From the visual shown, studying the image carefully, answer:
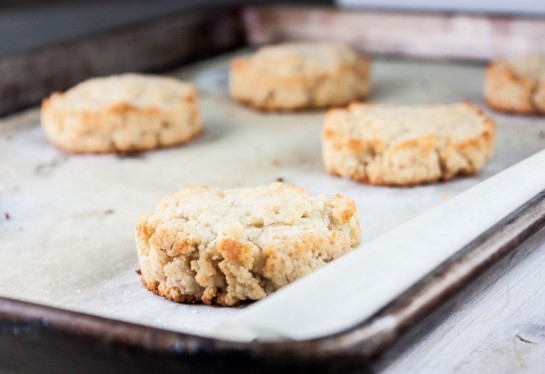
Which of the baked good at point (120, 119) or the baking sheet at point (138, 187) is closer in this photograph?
the baking sheet at point (138, 187)

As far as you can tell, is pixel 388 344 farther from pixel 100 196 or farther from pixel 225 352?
pixel 100 196

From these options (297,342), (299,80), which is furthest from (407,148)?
(297,342)

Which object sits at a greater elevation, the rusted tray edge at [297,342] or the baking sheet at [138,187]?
the rusted tray edge at [297,342]

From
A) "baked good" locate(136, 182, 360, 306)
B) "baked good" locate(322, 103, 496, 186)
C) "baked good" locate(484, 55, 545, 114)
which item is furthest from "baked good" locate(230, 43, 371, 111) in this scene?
"baked good" locate(136, 182, 360, 306)

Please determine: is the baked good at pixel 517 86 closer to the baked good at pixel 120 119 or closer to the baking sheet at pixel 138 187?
the baking sheet at pixel 138 187

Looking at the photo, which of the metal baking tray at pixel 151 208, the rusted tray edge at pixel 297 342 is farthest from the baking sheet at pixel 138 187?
the rusted tray edge at pixel 297 342

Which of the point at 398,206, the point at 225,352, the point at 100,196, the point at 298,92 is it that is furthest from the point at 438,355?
the point at 298,92

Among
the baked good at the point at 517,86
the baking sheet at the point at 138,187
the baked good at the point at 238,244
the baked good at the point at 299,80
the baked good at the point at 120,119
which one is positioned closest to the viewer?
the baked good at the point at 238,244

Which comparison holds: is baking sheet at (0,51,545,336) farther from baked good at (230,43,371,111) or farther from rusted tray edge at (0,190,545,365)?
rusted tray edge at (0,190,545,365)
